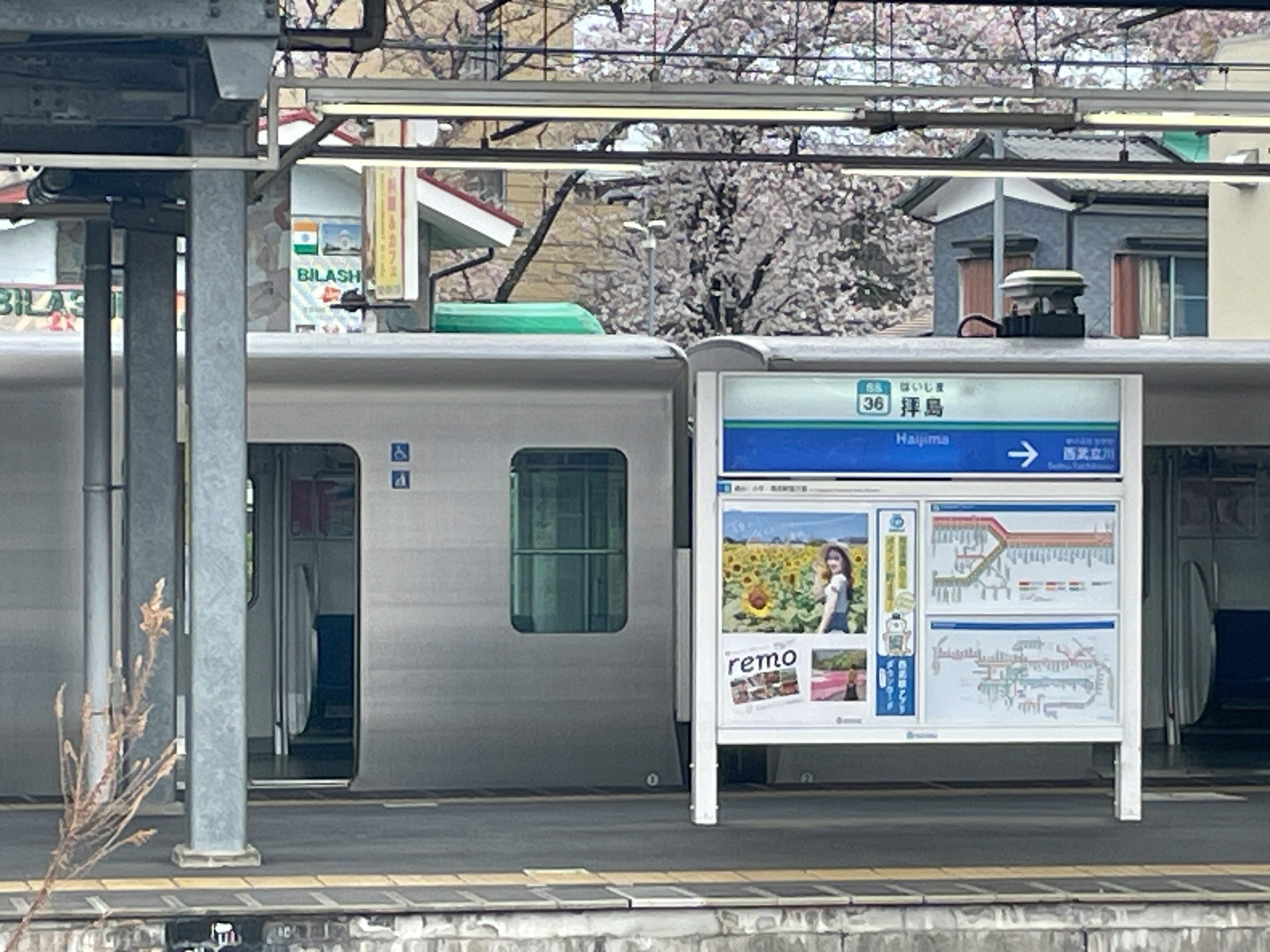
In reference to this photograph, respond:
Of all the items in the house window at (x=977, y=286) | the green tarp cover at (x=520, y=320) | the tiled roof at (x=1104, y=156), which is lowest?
the green tarp cover at (x=520, y=320)

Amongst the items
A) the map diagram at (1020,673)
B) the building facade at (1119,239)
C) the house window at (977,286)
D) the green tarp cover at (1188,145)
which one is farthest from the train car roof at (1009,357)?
the house window at (977,286)

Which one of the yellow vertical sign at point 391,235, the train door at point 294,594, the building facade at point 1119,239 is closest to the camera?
the train door at point 294,594

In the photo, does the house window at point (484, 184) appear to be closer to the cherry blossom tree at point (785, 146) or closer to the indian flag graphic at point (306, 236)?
the cherry blossom tree at point (785, 146)

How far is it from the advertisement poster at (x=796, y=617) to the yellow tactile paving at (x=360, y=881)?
1.83 m

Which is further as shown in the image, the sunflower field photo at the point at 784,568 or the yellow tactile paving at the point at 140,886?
the sunflower field photo at the point at 784,568

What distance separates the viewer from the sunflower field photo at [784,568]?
10.2 m

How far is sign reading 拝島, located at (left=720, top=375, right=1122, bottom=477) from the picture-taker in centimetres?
1029

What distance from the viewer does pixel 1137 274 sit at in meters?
30.1

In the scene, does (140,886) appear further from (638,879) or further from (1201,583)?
(1201,583)

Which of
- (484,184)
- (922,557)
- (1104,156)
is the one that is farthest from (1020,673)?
(484,184)

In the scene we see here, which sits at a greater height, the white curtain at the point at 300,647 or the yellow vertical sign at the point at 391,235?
the yellow vertical sign at the point at 391,235

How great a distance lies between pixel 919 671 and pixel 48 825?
380 cm

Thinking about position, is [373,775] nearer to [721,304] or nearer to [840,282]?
[721,304]

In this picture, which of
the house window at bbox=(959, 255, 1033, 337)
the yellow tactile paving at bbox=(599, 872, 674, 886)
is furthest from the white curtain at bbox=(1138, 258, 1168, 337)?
the yellow tactile paving at bbox=(599, 872, 674, 886)
